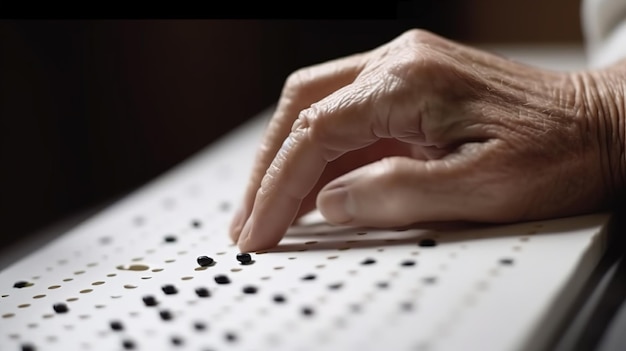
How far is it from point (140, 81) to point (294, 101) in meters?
1.44

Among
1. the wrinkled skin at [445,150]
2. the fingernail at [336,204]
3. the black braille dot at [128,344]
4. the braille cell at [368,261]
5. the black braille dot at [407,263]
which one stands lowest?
the black braille dot at [128,344]

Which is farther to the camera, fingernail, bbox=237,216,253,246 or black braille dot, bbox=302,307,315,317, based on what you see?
fingernail, bbox=237,216,253,246

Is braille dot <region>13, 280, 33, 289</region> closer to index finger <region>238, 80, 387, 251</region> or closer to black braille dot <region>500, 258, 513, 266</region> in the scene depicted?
index finger <region>238, 80, 387, 251</region>

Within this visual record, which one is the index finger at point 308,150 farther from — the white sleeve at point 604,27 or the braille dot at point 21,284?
the white sleeve at point 604,27

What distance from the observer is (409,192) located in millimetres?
873

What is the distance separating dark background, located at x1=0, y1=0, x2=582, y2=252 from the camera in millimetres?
1953

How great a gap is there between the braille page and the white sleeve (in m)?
0.68

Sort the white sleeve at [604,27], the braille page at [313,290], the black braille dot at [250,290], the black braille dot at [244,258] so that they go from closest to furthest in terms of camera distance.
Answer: the braille page at [313,290] < the black braille dot at [250,290] < the black braille dot at [244,258] < the white sleeve at [604,27]

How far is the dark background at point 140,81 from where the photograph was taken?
6.41 ft

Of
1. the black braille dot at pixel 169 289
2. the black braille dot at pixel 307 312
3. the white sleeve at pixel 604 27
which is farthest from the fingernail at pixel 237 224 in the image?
the white sleeve at pixel 604 27

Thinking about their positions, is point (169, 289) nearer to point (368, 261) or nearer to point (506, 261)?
point (368, 261)

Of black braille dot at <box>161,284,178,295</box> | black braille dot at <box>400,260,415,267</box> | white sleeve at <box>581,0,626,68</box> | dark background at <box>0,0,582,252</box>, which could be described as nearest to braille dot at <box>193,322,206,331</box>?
black braille dot at <box>161,284,178,295</box>

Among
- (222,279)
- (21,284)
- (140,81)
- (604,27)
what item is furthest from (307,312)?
(140,81)

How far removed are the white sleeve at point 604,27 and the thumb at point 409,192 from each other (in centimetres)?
70
